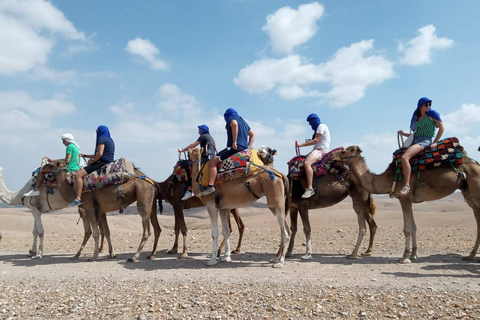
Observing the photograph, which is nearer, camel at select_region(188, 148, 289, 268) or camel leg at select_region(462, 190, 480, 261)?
camel at select_region(188, 148, 289, 268)

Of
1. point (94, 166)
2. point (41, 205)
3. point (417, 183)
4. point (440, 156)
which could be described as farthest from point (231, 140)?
point (41, 205)

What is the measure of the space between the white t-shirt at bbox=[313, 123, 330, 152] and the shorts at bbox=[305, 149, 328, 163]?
10 cm

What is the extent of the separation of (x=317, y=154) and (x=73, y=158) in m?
6.33

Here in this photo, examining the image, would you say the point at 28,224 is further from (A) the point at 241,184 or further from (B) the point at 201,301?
(B) the point at 201,301

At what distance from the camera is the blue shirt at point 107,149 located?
978cm

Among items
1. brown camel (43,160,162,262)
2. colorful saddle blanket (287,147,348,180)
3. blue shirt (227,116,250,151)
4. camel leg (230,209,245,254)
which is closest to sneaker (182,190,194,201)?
brown camel (43,160,162,262)

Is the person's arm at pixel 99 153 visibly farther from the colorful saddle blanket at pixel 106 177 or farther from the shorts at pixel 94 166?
the colorful saddle blanket at pixel 106 177

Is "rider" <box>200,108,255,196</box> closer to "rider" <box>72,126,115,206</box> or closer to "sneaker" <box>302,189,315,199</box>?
"sneaker" <box>302,189,315,199</box>

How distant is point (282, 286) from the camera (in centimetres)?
643

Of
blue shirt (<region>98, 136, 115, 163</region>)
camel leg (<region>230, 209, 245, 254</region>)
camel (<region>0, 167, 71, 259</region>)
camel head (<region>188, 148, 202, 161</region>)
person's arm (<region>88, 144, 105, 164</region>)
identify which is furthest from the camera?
camel (<region>0, 167, 71, 259</region>)

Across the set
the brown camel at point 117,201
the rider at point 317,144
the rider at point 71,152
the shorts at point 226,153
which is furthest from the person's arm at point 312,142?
the rider at point 71,152

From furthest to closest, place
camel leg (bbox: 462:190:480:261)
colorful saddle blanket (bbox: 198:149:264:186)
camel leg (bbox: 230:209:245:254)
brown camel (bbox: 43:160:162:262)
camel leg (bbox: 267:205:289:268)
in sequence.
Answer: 1. camel leg (bbox: 230:209:245:254)
2. brown camel (bbox: 43:160:162:262)
3. camel leg (bbox: 462:190:480:261)
4. colorful saddle blanket (bbox: 198:149:264:186)
5. camel leg (bbox: 267:205:289:268)

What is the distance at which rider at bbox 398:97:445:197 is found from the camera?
8.58m

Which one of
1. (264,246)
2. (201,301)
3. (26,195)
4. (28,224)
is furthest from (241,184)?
(28,224)
